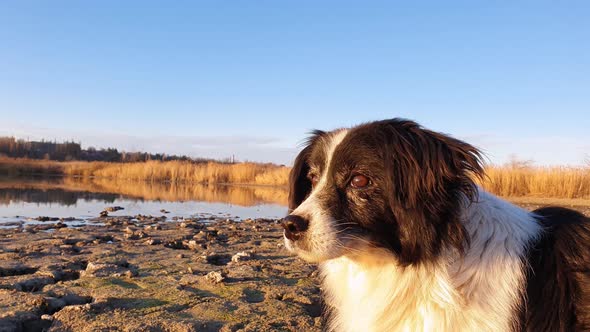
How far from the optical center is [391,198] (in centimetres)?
288

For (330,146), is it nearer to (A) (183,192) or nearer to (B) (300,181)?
(B) (300,181)

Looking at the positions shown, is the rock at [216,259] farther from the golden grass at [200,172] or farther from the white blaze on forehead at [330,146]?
the golden grass at [200,172]

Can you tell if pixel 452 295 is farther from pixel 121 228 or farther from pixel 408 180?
pixel 121 228

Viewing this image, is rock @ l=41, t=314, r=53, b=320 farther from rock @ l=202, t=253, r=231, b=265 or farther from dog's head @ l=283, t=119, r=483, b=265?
rock @ l=202, t=253, r=231, b=265

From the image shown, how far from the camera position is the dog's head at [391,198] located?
276 cm

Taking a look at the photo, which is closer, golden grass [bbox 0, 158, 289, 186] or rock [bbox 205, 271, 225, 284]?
rock [bbox 205, 271, 225, 284]

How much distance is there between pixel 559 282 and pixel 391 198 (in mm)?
1045

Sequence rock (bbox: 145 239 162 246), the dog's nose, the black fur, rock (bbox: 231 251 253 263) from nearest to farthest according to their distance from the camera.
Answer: the black fur → the dog's nose → rock (bbox: 231 251 253 263) → rock (bbox: 145 239 162 246)

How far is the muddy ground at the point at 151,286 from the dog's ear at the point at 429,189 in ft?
5.39

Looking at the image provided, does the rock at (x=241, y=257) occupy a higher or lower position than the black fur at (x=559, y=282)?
lower

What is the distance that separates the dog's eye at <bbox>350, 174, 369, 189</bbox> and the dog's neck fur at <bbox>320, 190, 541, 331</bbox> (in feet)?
1.42

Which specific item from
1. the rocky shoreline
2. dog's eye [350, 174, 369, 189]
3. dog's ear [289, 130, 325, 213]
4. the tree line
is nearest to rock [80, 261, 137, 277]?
the rocky shoreline

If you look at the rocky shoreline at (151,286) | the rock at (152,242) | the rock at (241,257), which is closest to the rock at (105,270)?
the rocky shoreline at (151,286)

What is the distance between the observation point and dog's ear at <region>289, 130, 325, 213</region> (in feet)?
13.0
